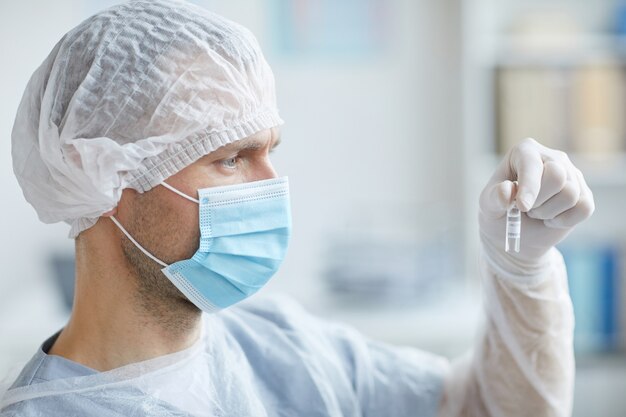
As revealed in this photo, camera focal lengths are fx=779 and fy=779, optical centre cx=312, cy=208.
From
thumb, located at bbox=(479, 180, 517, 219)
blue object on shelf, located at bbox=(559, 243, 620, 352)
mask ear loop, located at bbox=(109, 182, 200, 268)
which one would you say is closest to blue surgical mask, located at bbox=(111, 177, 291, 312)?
mask ear loop, located at bbox=(109, 182, 200, 268)

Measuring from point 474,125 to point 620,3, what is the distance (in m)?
0.73

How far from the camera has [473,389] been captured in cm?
139

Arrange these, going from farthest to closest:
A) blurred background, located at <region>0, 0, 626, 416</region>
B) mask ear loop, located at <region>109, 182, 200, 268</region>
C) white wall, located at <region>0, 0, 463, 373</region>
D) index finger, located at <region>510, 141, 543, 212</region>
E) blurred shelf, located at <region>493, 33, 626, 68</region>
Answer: white wall, located at <region>0, 0, 463, 373</region> → blurred shelf, located at <region>493, 33, 626, 68</region> → blurred background, located at <region>0, 0, 626, 416</region> → mask ear loop, located at <region>109, 182, 200, 268</region> → index finger, located at <region>510, 141, 543, 212</region>

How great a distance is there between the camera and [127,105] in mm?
1143

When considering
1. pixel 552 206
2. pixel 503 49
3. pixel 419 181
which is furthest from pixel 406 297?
pixel 552 206

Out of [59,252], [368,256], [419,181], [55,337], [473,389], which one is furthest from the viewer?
[419,181]

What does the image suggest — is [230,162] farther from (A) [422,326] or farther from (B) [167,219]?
(A) [422,326]

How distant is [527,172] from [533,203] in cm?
4

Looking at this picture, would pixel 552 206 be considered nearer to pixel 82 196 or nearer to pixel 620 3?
pixel 82 196

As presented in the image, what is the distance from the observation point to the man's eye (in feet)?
4.02

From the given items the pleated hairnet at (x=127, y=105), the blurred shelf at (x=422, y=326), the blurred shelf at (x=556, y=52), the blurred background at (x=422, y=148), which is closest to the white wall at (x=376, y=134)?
the blurred background at (x=422, y=148)

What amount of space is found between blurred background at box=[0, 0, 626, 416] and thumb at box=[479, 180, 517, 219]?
52.8 inches

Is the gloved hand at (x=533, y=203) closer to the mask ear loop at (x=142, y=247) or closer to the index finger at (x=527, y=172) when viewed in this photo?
the index finger at (x=527, y=172)

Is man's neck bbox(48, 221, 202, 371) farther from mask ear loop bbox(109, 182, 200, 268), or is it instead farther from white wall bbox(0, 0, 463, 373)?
white wall bbox(0, 0, 463, 373)
